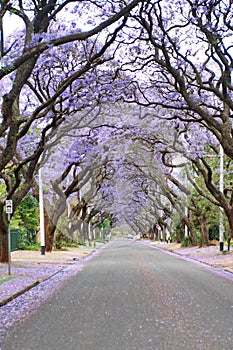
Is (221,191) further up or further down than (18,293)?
further up

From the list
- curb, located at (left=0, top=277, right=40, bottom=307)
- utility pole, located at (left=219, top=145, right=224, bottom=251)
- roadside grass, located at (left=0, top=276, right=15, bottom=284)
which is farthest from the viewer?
utility pole, located at (left=219, top=145, right=224, bottom=251)

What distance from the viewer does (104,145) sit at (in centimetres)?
2916

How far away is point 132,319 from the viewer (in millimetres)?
8469

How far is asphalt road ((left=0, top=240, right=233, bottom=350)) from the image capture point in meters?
6.66

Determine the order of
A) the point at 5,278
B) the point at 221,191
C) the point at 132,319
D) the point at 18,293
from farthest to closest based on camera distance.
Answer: the point at 221,191 < the point at 5,278 < the point at 18,293 < the point at 132,319

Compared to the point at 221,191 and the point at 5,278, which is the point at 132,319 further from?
the point at 221,191

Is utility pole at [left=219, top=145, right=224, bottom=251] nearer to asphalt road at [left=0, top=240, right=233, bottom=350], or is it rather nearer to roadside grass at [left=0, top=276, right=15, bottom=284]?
asphalt road at [left=0, top=240, right=233, bottom=350]

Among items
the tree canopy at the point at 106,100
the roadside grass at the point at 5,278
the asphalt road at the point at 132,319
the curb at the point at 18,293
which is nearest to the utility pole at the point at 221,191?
the tree canopy at the point at 106,100

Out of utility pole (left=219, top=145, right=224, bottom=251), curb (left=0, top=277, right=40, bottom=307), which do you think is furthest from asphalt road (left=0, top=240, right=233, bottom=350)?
utility pole (left=219, top=145, right=224, bottom=251)

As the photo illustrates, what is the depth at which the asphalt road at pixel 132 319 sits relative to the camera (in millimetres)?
6660

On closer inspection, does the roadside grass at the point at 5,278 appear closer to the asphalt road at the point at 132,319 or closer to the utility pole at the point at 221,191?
the asphalt road at the point at 132,319

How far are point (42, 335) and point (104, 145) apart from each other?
22.2 m

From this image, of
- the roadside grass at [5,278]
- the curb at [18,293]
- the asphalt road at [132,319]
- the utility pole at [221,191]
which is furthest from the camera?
the utility pole at [221,191]

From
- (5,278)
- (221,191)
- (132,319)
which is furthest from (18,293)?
(221,191)
